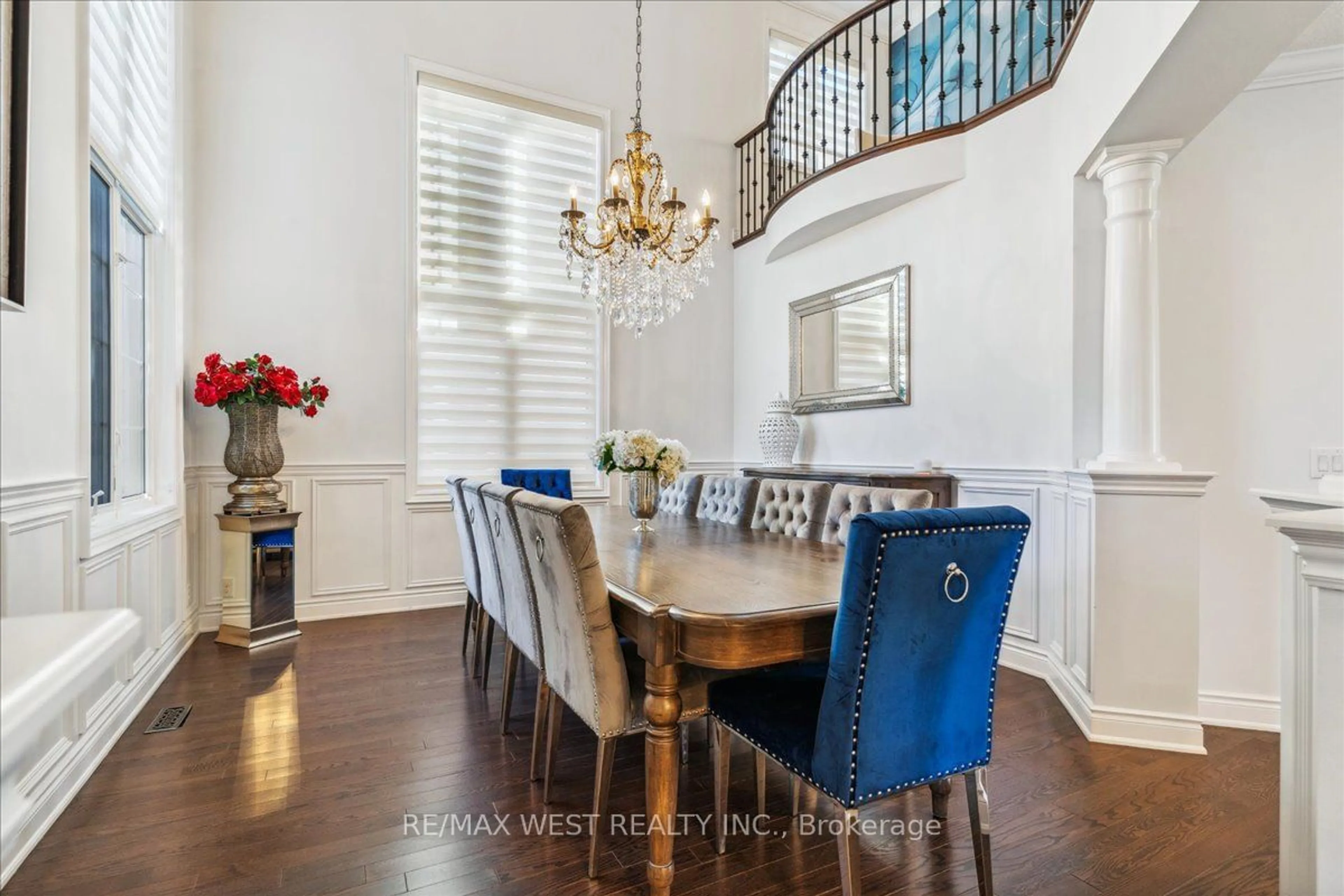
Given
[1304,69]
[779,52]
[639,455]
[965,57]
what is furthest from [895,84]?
[639,455]

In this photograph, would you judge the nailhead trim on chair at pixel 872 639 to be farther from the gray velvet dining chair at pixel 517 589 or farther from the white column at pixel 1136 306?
the white column at pixel 1136 306

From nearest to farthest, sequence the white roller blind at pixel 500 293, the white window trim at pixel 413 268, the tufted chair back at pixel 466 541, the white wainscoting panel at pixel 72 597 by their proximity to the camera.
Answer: the white wainscoting panel at pixel 72 597 → the tufted chair back at pixel 466 541 → the white window trim at pixel 413 268 → the white roller blind at pixel 500 293

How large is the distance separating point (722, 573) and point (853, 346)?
2883 millimetres

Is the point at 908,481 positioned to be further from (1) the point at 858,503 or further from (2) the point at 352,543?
(2) the point at 352,543

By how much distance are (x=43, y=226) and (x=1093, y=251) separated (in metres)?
3.90

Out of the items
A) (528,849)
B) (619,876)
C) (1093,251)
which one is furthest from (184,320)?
(1093,251)

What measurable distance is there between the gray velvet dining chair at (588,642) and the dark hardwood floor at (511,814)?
0.36 metres

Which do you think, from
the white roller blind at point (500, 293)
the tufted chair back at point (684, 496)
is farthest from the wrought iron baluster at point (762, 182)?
the tufted chair back at point (684, 496)

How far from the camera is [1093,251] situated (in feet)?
9.36

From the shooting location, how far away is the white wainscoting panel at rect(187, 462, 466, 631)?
152 inches

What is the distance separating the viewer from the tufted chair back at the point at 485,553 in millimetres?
2383

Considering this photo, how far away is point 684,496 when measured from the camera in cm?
361

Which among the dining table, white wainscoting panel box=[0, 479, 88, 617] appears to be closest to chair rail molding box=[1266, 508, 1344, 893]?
the dining table

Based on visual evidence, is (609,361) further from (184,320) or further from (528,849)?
(528,849)
